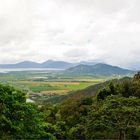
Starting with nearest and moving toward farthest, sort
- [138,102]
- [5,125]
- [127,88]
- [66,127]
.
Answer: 1. [5,125]
2. [138,102]
3. [66,127]
4. [127,88]

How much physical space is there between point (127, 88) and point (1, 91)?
31.9 m

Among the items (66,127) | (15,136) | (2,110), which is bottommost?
(66,127)

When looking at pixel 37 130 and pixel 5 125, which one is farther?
pixel 37 130

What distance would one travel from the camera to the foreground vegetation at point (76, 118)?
1659 centimetres

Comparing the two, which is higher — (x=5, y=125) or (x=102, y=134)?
(x=5, y=125)

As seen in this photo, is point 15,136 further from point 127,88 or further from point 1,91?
point 127,88

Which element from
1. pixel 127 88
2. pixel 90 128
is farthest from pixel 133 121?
pixel 127 88

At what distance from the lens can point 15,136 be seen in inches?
630

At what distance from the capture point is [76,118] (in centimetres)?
3884

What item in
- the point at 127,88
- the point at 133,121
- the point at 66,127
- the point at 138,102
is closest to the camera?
the point at 133,121

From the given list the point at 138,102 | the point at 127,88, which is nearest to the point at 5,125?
the point at 138,102

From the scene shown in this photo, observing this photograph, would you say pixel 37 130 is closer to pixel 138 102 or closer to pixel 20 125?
pixel 20 125

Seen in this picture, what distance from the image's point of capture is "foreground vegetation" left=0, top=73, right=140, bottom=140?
16.6m

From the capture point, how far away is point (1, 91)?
1716 centimetres
